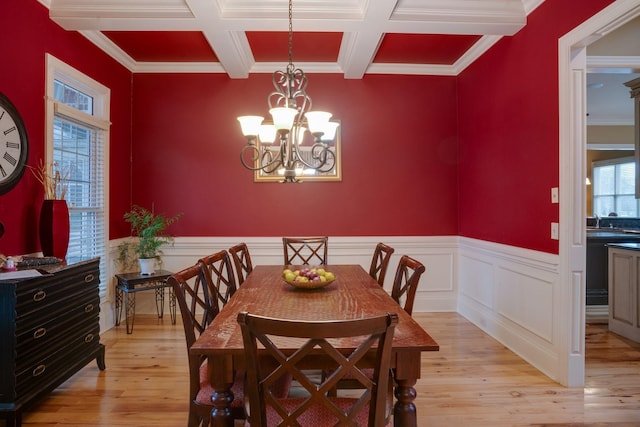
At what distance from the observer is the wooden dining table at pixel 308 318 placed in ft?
4.66

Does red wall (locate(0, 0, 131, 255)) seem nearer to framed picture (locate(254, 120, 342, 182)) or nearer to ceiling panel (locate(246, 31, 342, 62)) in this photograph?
ceiling panel (locate(246, 31, 342, 62))

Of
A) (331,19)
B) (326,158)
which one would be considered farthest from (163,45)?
(326,158)

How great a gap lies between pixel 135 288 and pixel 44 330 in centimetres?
156

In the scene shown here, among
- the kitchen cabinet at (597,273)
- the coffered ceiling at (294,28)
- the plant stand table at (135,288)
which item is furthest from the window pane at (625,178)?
the plant stand table at (135,288)

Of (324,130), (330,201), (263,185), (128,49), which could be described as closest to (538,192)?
(324,130)

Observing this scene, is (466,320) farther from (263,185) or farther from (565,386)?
(263,185)

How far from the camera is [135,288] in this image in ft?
12.3

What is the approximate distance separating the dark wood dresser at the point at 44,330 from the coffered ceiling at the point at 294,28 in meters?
1.95

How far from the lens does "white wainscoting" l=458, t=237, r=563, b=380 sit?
2.82 meters

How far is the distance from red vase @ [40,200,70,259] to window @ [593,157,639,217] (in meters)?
10.8

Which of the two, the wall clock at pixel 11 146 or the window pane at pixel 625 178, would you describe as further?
the window pane at pixel 625 178

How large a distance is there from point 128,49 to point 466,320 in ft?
14.9

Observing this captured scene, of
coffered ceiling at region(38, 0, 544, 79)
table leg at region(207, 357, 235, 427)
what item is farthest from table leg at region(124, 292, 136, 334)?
table leg at region(207, 357, 235, 427)

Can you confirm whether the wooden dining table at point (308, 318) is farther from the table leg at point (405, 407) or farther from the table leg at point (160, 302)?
the table leg at point (160, 302)
